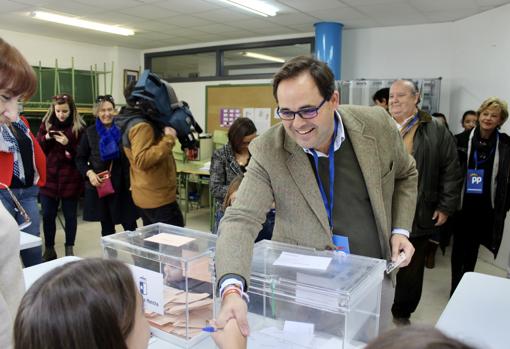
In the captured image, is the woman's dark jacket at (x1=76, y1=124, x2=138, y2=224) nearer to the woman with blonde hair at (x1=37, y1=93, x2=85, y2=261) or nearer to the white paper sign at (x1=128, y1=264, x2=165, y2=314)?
the woman with blonde hair at (x1=37, y1=93, x2=85, y2=261)

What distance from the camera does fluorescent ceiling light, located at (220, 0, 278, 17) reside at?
453cm

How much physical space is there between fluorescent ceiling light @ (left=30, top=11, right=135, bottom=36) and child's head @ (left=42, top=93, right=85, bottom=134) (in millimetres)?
2077

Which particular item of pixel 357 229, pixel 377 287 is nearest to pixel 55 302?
pixel 377 287

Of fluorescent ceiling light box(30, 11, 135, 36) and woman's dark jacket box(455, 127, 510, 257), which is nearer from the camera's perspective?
woman's dark jacket box(455, 127, 510, 257)

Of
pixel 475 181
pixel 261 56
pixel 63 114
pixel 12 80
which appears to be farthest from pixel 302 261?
pixel 261 56

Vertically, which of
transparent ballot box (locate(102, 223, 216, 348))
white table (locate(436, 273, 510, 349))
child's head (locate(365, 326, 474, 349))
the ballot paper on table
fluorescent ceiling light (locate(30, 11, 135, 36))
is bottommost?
white table (locate(436, 273, 510, 349))

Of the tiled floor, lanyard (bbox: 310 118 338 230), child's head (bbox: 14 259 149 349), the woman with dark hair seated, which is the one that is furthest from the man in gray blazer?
the woman with dark hair seated

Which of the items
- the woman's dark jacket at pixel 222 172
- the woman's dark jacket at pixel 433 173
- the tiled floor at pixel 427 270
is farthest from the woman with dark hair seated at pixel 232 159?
the woman's dark jacket at pixel 433 173

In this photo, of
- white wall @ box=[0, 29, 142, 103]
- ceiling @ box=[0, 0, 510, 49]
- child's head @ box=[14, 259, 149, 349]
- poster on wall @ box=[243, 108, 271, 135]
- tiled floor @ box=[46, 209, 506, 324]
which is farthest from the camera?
white wall @ box=[0, 29, 142, 103]

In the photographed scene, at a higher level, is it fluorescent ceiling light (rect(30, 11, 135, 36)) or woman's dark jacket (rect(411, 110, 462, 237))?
fluorescent ceiling light (rect(30, 11, 135, 36))

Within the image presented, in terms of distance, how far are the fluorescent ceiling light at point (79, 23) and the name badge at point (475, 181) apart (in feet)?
16.6

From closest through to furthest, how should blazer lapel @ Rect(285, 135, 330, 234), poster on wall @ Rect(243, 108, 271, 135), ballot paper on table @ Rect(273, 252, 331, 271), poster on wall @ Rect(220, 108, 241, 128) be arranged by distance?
ballot paper on table @ Rect(273, 252, 331, 271) → blazer lapel @ Rect(285, 135, 330, 234) → poster on wall @ Rect(243, 108, 271, 135) → poster on wall @ Rect(220, 108, 241, 128)

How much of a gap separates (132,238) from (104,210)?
2498 mm

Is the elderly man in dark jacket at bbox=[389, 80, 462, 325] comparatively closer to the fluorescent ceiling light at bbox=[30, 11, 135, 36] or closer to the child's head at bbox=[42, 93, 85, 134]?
the child's head at bbox=[42, 93, 85, 134]
